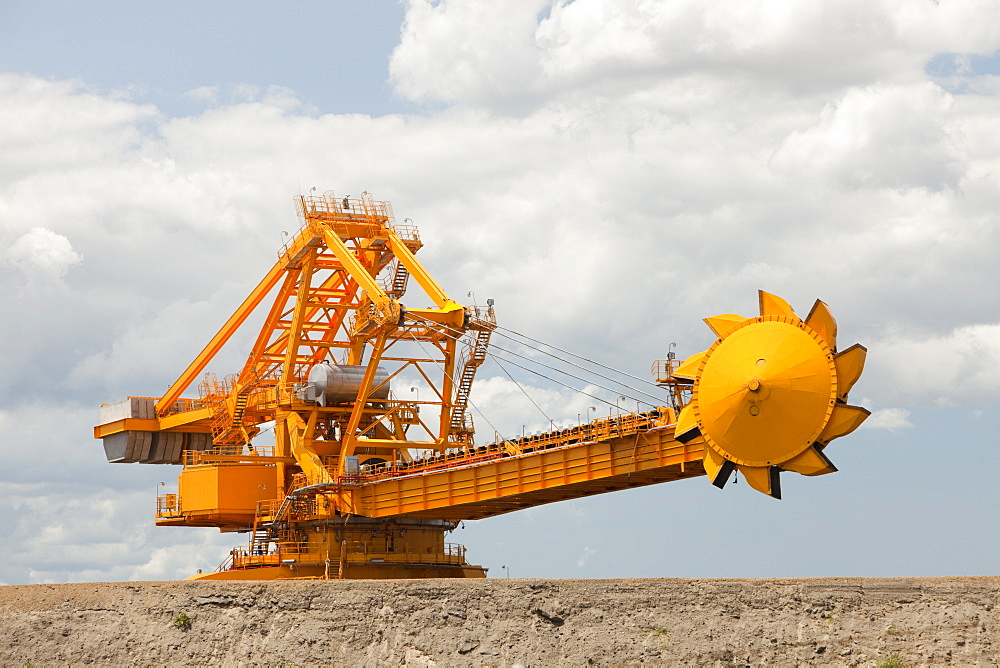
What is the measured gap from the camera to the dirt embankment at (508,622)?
3127cm

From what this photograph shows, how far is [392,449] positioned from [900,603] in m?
24.4

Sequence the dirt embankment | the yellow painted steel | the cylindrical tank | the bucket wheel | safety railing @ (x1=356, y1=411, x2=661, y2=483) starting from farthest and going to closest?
the cylindrical tank → safety railing @ (x1=356, y1=411, x2=661, y2=483) → the yellow painted steel → the bucket wheel → the dirt embankment

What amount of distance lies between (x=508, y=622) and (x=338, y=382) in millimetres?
18129

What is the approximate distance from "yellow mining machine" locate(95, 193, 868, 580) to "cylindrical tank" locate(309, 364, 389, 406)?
0.05m

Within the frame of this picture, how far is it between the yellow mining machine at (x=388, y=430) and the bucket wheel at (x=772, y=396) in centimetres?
4

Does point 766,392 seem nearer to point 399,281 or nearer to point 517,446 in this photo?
point 517,446

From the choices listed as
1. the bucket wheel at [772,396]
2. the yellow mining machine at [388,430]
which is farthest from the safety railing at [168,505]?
the bucket wheel at [772,396]

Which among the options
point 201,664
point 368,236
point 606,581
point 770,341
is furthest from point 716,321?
point 368,236

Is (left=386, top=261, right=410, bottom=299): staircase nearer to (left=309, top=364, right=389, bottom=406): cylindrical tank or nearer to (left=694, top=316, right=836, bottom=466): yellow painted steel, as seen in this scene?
(left=309, top=364, right=389, bottom=406): cylindrical tank

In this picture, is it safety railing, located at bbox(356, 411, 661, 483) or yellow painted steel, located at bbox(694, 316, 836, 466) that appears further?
safety railing, located at bbox(356, 411, 661, 483)

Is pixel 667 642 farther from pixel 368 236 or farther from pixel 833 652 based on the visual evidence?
pixel 368 236

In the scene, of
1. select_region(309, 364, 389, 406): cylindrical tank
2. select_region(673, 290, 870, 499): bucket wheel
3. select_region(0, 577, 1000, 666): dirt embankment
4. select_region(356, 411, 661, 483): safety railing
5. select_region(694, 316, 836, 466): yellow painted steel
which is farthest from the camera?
select_region(309, 364, 389, 406): cylindrical tank

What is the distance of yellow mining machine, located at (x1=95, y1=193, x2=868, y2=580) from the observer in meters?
34.7

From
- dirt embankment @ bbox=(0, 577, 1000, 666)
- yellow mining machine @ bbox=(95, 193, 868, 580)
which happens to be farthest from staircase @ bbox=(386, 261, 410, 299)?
dirt embankment @ bbox=(0, 577, 1000, 666)
